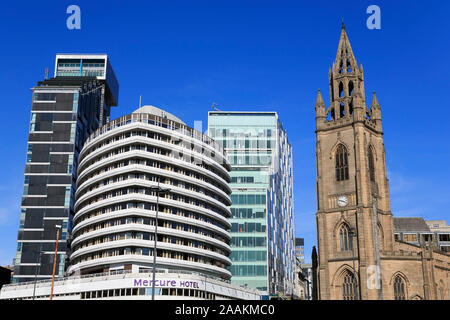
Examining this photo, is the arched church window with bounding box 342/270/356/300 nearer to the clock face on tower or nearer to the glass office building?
the clock face on tower

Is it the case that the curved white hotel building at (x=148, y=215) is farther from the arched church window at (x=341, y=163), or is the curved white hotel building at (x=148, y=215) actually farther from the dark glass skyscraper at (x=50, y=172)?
the dark glass skyscraper at (x=50, y=172)

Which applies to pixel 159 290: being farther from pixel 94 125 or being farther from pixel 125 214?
pixel 94 125

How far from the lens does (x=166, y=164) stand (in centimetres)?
7938

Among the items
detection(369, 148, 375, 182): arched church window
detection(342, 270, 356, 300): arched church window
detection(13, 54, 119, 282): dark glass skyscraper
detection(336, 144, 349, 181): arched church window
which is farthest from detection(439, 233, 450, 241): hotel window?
detection(13, 54, 119, 282): dark glass skyscraper

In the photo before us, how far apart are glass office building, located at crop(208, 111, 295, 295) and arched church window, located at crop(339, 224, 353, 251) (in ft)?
88.0

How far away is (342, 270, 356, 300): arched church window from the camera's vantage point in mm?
79600

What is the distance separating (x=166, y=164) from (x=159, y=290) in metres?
22.2

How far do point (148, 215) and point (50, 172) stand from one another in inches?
2668

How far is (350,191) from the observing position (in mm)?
85125

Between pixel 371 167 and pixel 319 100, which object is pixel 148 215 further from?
pixel 319 100

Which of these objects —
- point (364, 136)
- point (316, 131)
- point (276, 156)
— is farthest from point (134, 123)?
point (276, 156)

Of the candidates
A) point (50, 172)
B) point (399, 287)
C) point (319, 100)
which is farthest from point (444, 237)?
point (50, 172)

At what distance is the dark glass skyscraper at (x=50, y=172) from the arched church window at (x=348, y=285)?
70.9m

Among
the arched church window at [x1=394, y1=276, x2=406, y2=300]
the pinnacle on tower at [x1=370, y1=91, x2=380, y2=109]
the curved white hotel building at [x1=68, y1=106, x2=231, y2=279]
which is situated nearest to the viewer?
the curved white hotel building at [x1=68, y1=106, x2=231, y2=279]
